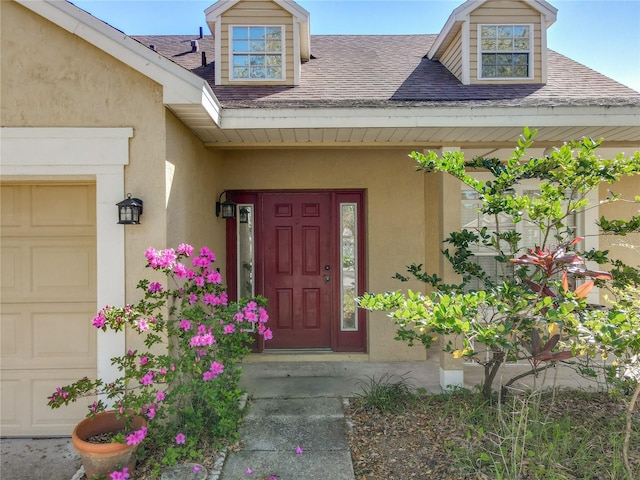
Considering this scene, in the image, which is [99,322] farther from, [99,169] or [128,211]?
[99,169]

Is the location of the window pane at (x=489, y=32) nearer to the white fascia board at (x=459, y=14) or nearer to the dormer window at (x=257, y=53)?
the white fascia board at (x=459, y=14)

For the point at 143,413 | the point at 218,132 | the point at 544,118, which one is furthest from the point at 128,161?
the point at 544,118

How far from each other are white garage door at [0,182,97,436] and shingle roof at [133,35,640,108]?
191 centimetres

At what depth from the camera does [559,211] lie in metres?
3.00

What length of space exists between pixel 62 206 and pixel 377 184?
12.1ft

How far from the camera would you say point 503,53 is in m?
5.44

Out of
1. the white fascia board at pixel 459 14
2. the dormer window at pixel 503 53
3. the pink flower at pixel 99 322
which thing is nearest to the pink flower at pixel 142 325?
the pink flower at pixel 99 322

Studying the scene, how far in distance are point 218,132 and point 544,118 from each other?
336 cm

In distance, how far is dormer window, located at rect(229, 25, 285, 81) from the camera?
529 centimetres

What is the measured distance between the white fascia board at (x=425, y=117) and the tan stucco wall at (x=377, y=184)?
144 cm

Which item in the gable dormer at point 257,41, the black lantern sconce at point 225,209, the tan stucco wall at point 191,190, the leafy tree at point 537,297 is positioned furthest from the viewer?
the gable dormer at point 257,41

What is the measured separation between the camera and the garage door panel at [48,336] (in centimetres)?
360

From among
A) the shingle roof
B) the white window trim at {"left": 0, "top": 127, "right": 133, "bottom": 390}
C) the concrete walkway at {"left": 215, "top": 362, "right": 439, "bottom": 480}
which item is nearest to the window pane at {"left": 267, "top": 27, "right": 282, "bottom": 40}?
the shingle roof

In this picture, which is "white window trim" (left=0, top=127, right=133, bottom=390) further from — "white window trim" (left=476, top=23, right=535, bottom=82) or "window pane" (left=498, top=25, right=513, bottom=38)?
"window pane" (left=498, top=25, right=513, bottom=38)
